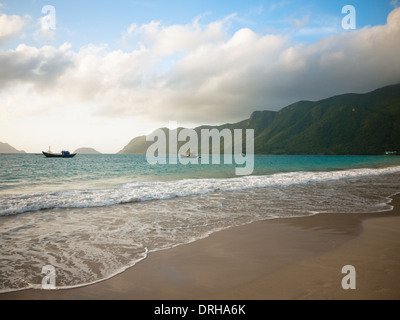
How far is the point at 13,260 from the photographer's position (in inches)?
208

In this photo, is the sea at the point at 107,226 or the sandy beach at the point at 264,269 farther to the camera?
the sea at the point at 107,226

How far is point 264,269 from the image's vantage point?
4.59 metres

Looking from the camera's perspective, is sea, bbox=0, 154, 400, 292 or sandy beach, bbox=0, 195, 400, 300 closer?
sandy beach, bbox=0, 195, 400, 300

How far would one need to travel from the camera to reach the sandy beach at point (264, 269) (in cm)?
373

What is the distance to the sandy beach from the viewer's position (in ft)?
12.2

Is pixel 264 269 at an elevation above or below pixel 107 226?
above

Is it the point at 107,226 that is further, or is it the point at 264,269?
the point at 107,226

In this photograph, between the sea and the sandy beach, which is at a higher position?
the sandy beach

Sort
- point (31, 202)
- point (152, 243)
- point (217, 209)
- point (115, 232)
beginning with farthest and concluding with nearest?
point (31, 202)
point (217, 209)
point (115, 232)
point (152, 243)

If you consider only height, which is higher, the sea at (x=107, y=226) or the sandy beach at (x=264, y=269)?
the sandy beach at (x=264, y=269)
